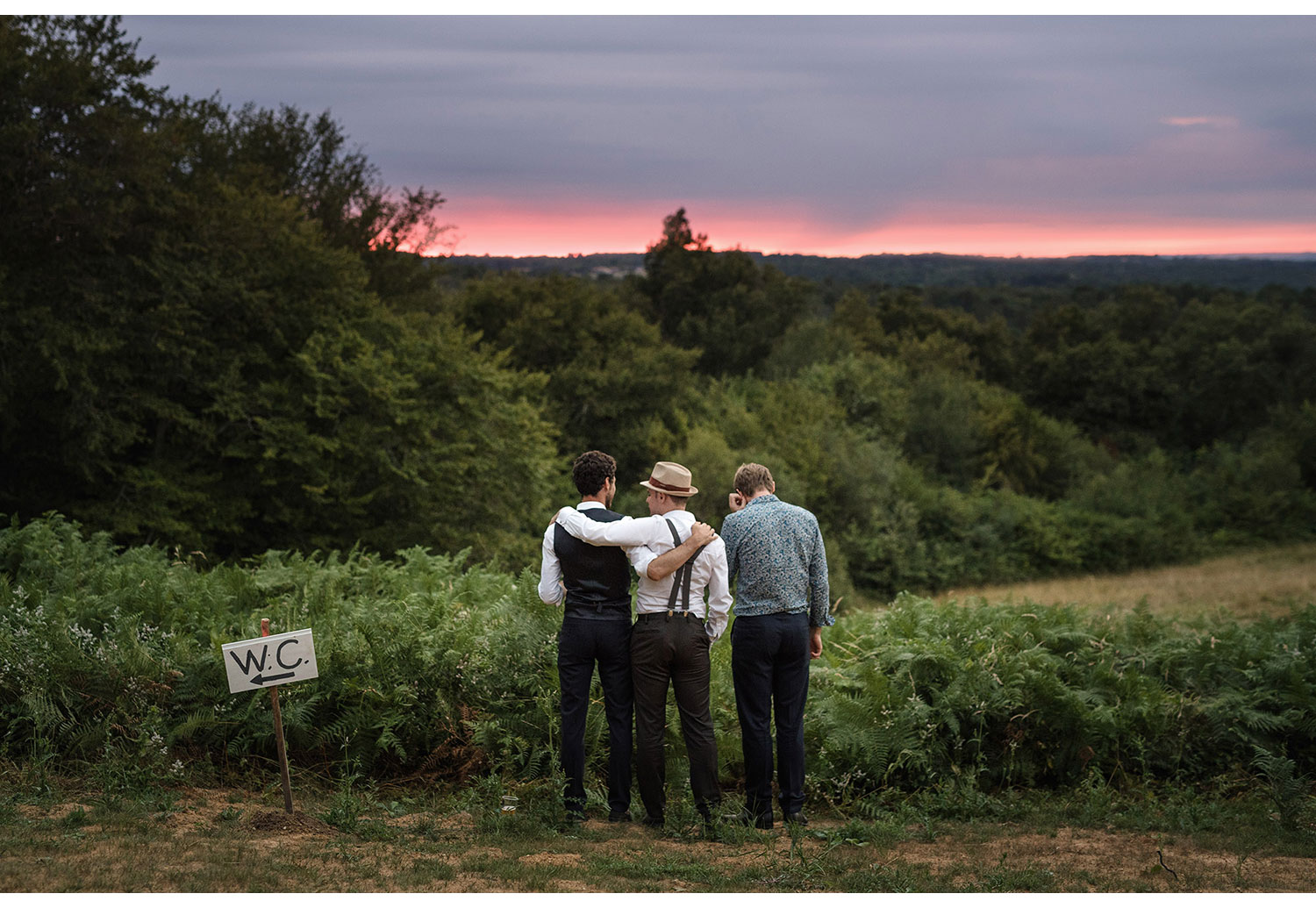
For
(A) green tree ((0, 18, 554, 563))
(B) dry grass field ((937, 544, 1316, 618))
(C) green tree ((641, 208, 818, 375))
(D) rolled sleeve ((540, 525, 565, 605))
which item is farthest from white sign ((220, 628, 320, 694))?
(C) green tree ((641, 208, 818, 375))

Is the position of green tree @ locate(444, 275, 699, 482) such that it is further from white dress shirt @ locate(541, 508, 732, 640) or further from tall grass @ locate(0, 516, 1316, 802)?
white dress shirt @ locate(541, 508, 732, 640)

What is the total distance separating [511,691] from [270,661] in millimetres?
1937

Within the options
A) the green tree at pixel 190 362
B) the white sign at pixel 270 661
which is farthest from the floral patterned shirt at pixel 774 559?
the green tree at pixel 190 362

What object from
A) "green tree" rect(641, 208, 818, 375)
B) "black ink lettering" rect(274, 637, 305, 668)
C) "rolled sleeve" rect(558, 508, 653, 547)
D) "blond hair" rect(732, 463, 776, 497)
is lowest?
"black ink lettering" rect(274, 637, 305, 668)

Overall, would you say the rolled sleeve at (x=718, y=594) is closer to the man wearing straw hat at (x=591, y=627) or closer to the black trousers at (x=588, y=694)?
the man wearing straw hat at (x=591, y=627)

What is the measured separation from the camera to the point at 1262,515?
52625 millimetres

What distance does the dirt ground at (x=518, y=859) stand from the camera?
5617mm

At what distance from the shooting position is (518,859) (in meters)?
6.10

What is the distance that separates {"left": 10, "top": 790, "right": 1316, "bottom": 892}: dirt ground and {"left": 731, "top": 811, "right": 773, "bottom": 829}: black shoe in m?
0.21

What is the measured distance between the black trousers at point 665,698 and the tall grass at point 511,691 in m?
1.11

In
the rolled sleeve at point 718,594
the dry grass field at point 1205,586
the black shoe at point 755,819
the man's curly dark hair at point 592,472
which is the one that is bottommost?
the dry grass field at point 1205,586

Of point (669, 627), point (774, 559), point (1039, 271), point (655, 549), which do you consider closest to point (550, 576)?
point (655, 549)

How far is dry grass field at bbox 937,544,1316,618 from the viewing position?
31.1m

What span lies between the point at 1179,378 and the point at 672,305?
3324cm
